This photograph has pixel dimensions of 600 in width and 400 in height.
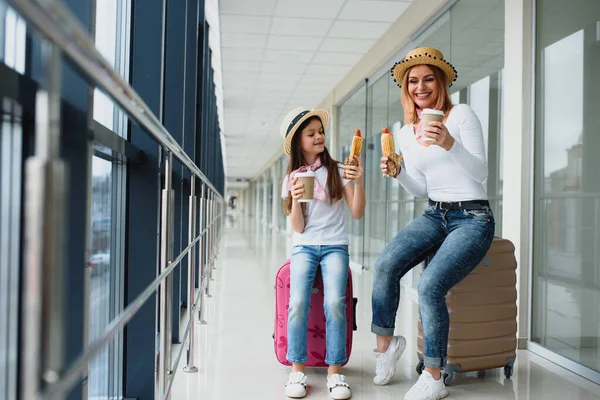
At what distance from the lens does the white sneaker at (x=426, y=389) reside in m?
2.10

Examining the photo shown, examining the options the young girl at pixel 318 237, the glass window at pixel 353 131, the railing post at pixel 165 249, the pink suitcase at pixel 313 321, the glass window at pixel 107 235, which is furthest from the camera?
the glass window at pixel 353 131

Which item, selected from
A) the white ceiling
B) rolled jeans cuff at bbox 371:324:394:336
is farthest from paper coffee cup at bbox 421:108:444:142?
the white ceiling

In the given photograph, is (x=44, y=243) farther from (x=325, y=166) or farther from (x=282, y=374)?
(x=282, y=374)

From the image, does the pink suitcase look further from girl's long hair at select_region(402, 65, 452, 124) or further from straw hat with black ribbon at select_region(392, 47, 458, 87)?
straw hat with black ribbon at select_region(392, 47, 458, 87)

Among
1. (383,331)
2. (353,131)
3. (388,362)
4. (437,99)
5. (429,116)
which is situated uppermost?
(353,131)

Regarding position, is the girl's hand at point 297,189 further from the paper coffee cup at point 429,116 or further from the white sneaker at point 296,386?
the white sneaker at point 296,386

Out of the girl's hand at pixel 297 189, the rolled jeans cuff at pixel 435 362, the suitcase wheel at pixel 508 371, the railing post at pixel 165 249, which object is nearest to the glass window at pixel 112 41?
the railing post at pixel 165 249

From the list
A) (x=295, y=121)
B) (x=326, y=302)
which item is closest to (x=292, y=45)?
(x=295, y=121)

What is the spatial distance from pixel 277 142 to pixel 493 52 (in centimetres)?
1216

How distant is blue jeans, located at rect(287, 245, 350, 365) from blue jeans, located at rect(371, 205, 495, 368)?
7.0 inches

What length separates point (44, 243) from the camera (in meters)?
0.49

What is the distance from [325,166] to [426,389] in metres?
1.05

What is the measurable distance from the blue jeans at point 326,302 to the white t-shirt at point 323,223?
54mm

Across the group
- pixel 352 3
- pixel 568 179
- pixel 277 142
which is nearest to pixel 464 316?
pixel 568 179
